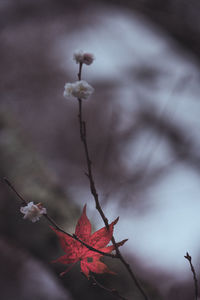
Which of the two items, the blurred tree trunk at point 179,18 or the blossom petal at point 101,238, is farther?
the blurred tree trunk at point 179,18

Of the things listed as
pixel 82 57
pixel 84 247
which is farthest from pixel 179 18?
pixel 84 247

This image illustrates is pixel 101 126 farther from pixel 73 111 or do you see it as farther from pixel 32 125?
pixel 32 125

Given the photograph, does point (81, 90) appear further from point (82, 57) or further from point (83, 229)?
point (83, 229)

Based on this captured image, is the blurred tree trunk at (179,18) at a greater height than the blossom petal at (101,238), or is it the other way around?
the blurred tree trunk at (179,18)

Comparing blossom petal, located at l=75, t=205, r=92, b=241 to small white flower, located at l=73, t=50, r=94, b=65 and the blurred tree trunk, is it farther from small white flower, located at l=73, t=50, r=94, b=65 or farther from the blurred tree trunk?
the blurred tree trunk

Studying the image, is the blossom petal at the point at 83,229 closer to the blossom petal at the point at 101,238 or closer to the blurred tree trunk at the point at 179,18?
the blossom petal at the point at 101,238

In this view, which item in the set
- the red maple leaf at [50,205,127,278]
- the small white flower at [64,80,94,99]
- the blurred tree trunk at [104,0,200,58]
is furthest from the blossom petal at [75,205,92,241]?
the blurred tree trunk at [104,0,200,58]

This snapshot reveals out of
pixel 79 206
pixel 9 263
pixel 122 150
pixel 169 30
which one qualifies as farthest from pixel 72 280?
pixel 122 150

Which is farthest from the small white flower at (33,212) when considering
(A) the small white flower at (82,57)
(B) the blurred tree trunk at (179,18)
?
(B) the blurred tree trunk at (179,18)
